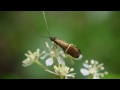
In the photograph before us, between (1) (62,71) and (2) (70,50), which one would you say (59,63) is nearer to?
(1) (62,71)

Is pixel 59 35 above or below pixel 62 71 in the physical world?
above

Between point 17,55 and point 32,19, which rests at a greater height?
point 32,19

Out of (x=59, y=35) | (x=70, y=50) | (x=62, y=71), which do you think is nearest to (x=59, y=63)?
(x=62, y=71)

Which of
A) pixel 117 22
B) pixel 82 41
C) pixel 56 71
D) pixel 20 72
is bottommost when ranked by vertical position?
pixel 56 71

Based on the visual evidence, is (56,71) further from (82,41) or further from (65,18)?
(65,18)

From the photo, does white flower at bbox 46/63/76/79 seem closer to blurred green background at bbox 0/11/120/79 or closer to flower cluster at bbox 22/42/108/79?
flower cluster at bbox 22/42/108/79

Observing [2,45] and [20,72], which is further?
[2,45]

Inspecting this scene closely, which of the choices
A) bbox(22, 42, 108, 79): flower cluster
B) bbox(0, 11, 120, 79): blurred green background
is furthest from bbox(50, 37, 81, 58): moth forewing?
bbox(0, 11, 120, 79): blurred green background
